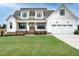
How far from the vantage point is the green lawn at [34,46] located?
385 inches

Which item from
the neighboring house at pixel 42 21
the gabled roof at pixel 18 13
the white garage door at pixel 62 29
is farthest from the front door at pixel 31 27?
the white garage door at pixel 62 29

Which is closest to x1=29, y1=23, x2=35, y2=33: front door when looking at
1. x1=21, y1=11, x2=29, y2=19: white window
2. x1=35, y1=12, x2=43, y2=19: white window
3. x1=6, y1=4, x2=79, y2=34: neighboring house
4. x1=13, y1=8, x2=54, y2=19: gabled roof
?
x1=6, y1=4, x2=79, y2=34: neighboring house

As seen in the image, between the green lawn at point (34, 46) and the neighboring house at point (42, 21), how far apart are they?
37 cm

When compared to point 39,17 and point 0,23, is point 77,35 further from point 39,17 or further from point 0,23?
point 0,23

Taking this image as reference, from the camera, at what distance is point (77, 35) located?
11852 mm

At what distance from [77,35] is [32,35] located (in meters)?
1.83

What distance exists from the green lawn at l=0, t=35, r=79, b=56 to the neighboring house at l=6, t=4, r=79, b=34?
1.21 feet

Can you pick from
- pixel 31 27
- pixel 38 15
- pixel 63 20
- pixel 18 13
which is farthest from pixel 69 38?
pixel 18 13

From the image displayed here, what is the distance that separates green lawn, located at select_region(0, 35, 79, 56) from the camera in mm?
9773

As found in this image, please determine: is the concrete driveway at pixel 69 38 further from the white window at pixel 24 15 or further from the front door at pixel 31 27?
the white window at pixel 24 15

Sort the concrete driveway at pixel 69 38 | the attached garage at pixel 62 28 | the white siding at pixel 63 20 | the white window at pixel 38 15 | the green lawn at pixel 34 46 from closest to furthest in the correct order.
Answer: the green lawn at pixel 34 46 → the concrete driveway at pixel 69 38 → the white siding at pixel 63 20 → the attached garage at pixel 62 28 → the white window at pixel 38 15

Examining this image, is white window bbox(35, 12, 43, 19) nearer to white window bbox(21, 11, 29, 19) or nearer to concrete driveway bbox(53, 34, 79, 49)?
white window bbox(21, 11, 29, 19)

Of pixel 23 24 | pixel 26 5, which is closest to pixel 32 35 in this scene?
pixel 23 24

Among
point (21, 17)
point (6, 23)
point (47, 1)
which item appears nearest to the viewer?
point (47, 1)
